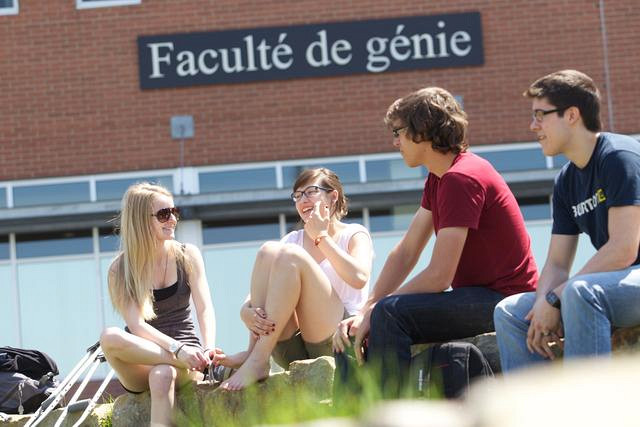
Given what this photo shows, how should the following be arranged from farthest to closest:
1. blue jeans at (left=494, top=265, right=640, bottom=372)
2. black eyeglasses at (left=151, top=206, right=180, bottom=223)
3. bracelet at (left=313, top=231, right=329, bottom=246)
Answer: black eyeglasses at (left=151, top=206, right=180, bottom=223) < bracelet at (left=313, top=231, right=329, bottom=246) < blue jeans at (left=494, top=265, right=640, bottom=372)

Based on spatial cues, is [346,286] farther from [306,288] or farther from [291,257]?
[291,257]

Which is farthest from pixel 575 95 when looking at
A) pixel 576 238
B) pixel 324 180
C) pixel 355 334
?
pixel 324 180

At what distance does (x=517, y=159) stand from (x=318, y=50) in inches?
105

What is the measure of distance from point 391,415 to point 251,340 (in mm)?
3516

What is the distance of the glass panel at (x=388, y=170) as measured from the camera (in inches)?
552

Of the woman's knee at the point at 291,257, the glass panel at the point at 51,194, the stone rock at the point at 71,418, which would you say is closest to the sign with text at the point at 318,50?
the glass panel at the point at 51,194

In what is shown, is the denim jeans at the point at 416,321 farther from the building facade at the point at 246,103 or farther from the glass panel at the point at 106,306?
the glass panel at the point at 106,306

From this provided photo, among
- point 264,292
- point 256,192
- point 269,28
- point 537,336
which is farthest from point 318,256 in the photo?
point 269,28

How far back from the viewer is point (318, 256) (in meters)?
6.05

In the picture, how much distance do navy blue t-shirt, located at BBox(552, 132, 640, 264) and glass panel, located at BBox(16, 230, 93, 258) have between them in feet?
33.2

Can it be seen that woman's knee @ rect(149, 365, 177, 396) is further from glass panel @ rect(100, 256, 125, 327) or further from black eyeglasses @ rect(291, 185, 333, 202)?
glass panel @ rect(100, 256, 125, 327)

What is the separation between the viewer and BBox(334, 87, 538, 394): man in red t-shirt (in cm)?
466

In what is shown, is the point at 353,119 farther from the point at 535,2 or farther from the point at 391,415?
the point at 391,415

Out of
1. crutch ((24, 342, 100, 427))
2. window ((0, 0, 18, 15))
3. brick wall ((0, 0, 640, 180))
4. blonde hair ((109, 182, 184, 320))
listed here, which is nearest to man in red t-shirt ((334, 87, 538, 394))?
blonde hair ((109, 182, 184, 320))
